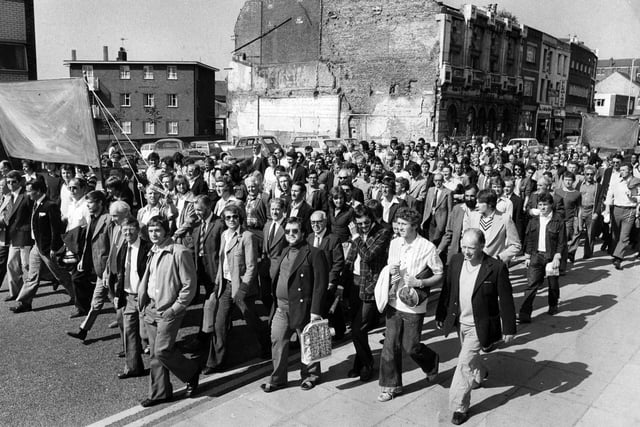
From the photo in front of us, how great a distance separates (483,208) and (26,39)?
25547 millimetres

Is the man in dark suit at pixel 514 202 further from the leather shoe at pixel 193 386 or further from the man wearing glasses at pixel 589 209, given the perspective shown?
the leather shoe at pixel 193 386

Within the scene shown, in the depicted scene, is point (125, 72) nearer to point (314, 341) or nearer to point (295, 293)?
point (295, 293)

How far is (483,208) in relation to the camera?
6895 millimetres

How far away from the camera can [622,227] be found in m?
10.6

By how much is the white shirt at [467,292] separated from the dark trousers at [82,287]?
16.5ft

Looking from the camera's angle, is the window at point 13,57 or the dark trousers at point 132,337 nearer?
the dark trousers at point 132,337

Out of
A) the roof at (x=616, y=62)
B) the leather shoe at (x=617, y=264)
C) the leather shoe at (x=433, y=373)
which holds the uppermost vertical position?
the roof at (x=616, y=62)

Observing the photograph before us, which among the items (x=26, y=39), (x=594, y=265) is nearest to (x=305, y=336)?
(x=594, y=265)

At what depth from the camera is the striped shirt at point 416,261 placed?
523 centimetres

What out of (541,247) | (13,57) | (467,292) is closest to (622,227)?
(541,247)

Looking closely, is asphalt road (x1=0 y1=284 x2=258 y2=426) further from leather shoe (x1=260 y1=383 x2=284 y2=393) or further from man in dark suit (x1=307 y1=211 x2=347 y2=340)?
man in dark suit (x1=307 y1=211 x2=347 y2=340)

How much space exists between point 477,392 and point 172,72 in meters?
49.5

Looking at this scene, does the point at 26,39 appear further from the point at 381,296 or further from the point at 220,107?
the point at 220,107

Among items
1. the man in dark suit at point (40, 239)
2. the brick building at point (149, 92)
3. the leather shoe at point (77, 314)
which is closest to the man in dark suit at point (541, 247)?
the leather shoe at point (77, 314)
